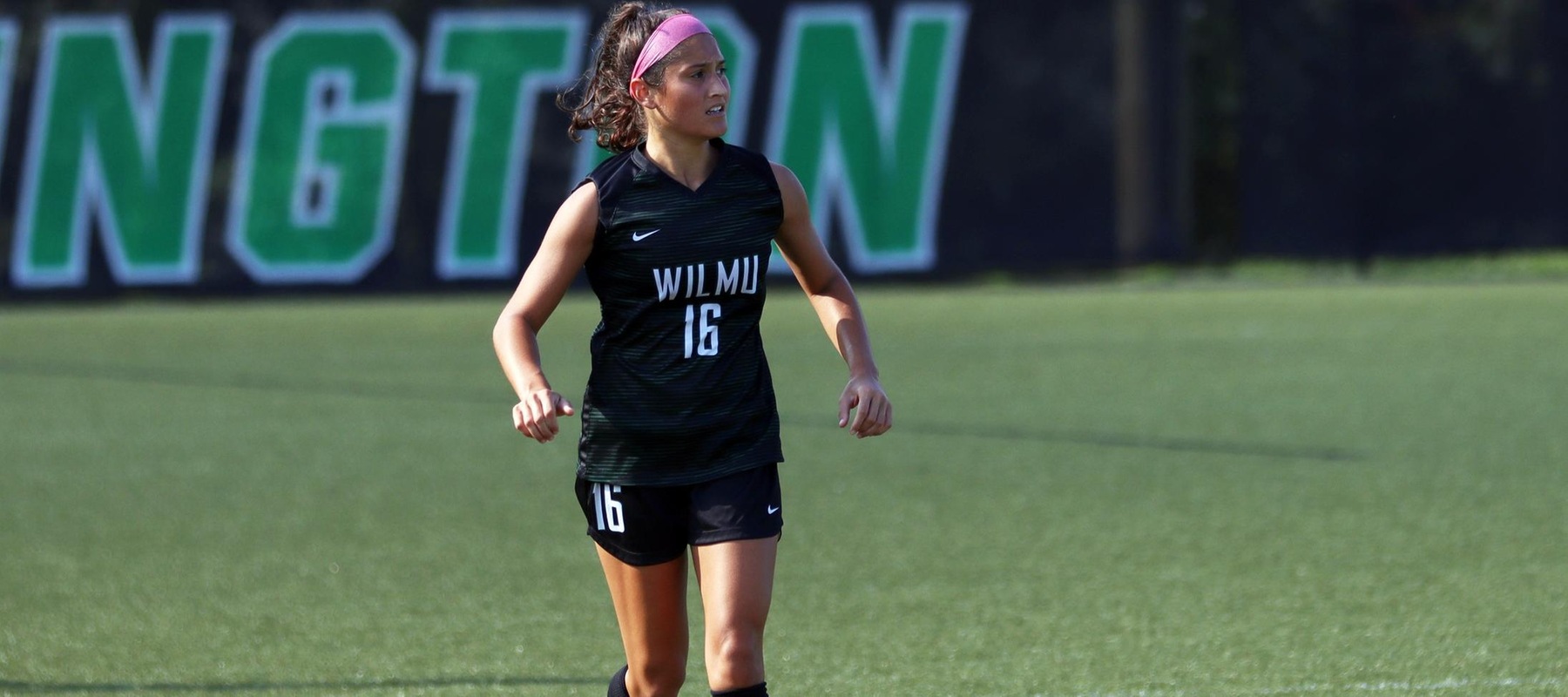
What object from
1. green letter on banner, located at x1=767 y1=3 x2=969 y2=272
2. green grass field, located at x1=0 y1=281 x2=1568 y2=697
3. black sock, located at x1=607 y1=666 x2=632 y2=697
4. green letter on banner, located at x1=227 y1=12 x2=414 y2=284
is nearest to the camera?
black sock, located at x1=607 y1=666 x2=632 y2=697

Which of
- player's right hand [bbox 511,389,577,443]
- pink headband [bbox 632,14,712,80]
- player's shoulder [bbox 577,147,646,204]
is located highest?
pink headband [bbox 632,14,712,80]

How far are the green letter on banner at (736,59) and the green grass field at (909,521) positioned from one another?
10.5 feet

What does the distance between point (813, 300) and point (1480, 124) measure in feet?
47.7

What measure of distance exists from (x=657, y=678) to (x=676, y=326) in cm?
72

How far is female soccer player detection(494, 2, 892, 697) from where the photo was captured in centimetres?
420

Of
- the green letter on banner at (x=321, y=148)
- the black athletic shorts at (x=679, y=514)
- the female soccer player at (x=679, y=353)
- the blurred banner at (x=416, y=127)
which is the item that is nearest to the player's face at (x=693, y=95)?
the female soccer player at (x=679, y=353)

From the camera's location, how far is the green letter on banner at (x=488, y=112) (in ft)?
57.8

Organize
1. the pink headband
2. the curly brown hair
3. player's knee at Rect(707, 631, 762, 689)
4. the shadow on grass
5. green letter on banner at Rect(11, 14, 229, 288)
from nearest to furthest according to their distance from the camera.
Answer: player's knee at Rect(707, 631, 762, 689)
the pink headband
the curly brown hair
the shadow on grass
green letter on banner at Rect(11, 14, 229, 288)

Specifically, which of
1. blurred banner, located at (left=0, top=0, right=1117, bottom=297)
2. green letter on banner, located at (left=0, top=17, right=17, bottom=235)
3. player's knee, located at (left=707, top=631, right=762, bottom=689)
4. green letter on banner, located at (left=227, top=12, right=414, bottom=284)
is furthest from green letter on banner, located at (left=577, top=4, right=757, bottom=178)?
player's knee, located at (left=707, top=631, right=762, bottom=689)

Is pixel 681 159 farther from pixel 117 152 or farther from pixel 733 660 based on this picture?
pixel 117 152

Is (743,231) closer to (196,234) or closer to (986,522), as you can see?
(986,522)

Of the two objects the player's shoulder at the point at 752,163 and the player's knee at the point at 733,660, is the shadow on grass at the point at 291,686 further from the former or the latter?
the player's shoulder at the point at 752,163

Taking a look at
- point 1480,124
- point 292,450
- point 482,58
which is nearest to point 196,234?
point 482,58

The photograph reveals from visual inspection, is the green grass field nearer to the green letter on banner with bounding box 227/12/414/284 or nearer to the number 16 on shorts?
the number 16 on shorts
